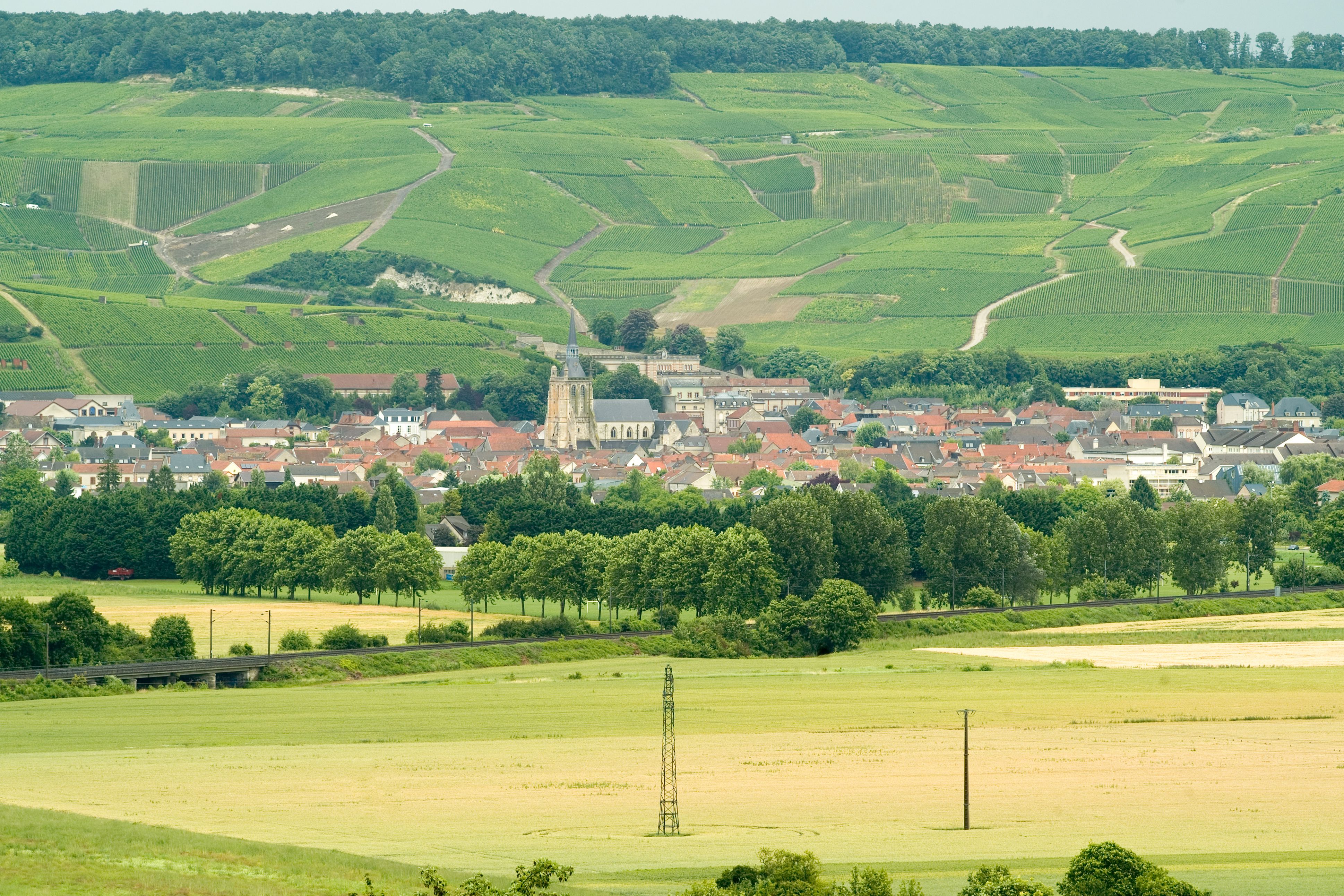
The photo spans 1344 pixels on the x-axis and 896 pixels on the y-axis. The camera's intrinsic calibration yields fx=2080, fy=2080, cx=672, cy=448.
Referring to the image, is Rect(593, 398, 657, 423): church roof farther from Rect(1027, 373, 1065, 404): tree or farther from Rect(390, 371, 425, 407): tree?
Rect(1027, 373, 1065, 404): tree

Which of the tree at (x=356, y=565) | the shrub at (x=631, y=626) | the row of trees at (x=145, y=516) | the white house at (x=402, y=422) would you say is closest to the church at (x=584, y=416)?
the white house at (x=402, y=422)

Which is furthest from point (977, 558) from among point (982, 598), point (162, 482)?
point (162, 482)

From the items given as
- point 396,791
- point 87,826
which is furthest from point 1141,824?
point 87,826

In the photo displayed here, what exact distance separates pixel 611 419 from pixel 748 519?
7793 cm

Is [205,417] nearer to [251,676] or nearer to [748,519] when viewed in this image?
[748,519]

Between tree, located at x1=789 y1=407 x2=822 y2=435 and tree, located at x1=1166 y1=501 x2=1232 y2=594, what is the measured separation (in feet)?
269

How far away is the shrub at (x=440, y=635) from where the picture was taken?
221 ft

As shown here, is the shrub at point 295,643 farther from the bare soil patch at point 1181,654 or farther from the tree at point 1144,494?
the tree at point 1144,494

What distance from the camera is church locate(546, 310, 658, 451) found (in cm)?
16612

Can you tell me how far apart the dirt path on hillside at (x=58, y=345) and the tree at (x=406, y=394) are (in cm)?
2349

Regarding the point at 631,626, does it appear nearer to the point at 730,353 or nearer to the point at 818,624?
the point at 818,624

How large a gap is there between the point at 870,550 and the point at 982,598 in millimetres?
4608

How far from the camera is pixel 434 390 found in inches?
6949

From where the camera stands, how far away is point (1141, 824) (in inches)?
1358
